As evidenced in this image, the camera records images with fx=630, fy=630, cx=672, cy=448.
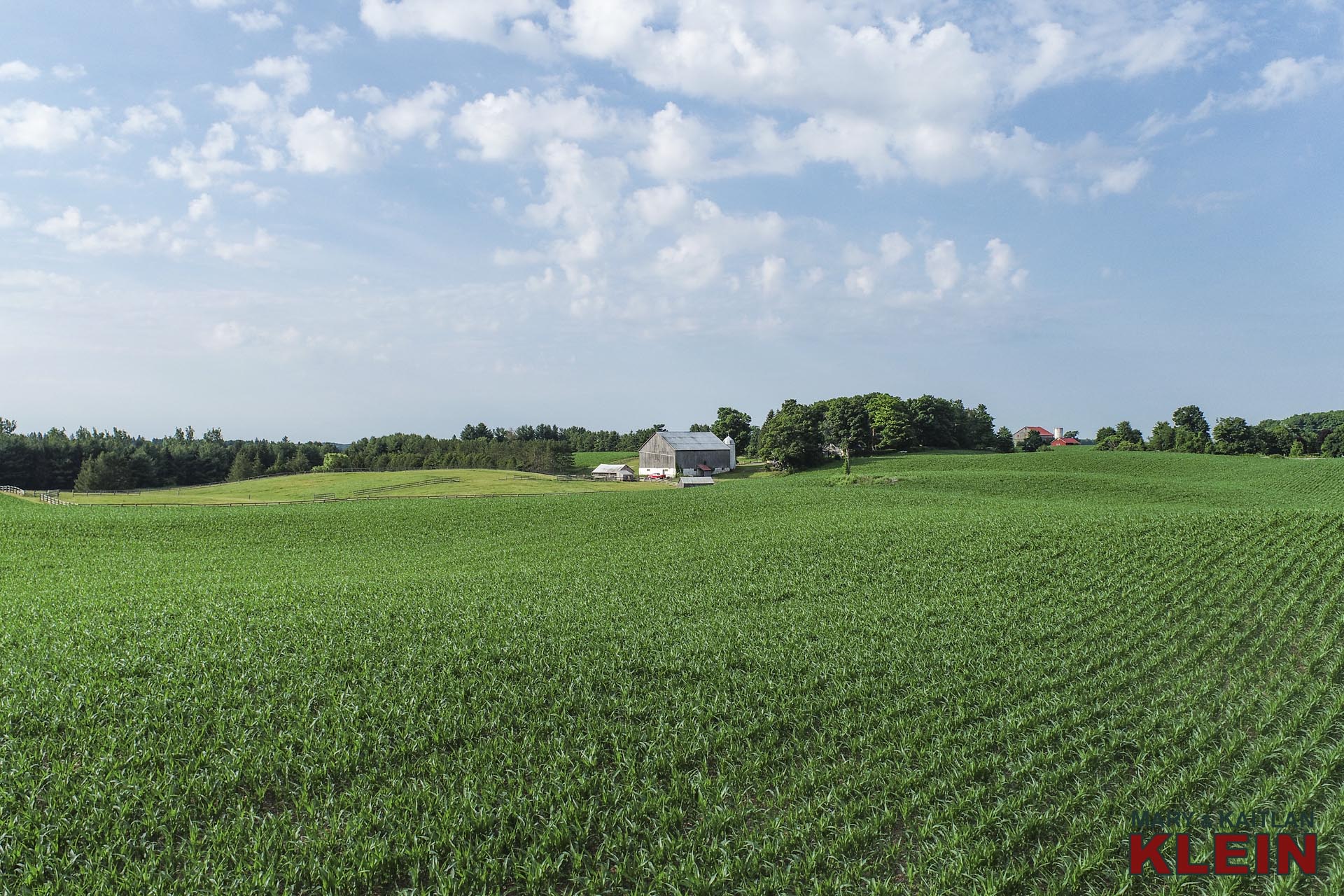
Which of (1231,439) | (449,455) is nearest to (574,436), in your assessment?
(449,455)

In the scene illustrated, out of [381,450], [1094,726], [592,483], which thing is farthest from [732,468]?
[1094,726]

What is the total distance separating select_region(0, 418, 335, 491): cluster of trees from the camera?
78.7 m

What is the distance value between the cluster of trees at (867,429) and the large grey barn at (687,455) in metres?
6.80

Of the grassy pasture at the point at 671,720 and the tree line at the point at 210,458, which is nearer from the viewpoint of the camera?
the grassy pasture at the point at 671,720

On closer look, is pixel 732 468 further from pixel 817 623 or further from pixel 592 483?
pixel 817 623

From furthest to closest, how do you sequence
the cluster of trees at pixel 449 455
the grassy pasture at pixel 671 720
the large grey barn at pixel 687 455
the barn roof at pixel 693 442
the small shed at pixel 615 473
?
1. the cluster of trees at pixel 449 455
2. the barn roof at pixel 693 442
3. the large grey barn at pixel 687 455
4. the small shed at pixel 615 473
5. the grassy pasture at pixel 671 720

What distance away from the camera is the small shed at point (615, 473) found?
78625 mm

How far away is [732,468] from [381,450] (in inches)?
2580

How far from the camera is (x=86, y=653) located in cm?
1159

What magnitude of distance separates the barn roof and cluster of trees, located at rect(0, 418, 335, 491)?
188 feet

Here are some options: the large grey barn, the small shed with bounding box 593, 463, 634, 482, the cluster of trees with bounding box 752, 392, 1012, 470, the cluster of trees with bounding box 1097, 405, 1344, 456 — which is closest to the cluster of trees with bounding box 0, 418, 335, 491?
the small shed with bounding box 593, 463, 634, 482

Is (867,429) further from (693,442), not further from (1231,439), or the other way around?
(1231,439)

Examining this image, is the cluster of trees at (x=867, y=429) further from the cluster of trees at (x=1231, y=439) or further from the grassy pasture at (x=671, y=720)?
the grassy pasture at (x=671, y=720)

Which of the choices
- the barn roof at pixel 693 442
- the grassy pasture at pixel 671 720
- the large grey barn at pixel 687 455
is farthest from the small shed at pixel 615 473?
the grassy pasture at pixel 671 720
